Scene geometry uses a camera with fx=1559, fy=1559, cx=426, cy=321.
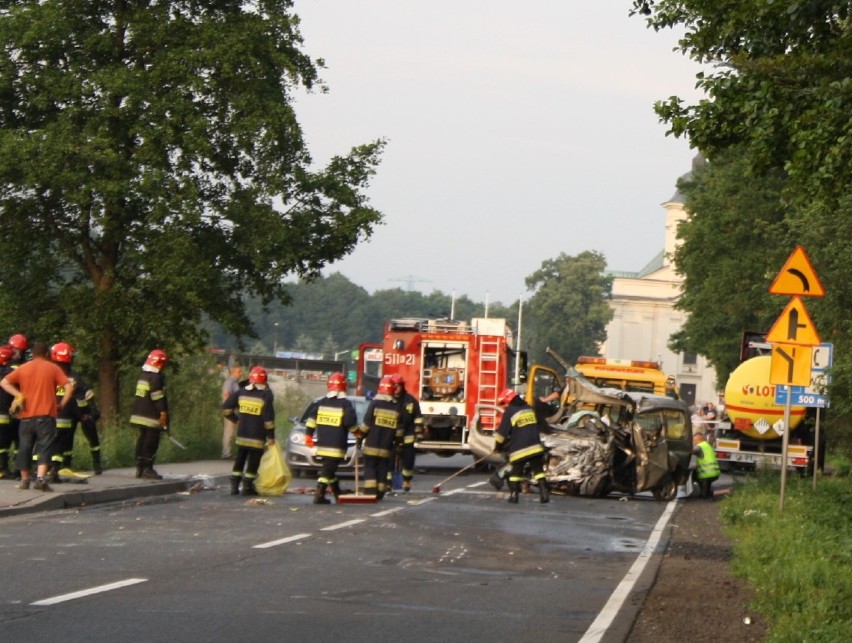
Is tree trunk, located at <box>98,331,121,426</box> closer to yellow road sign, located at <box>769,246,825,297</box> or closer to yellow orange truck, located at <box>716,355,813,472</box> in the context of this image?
yellow orange truck, located at <box>716,355,813,472</box>

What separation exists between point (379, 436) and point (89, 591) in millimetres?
10513

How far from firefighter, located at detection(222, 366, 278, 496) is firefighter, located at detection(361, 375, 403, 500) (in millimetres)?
1314

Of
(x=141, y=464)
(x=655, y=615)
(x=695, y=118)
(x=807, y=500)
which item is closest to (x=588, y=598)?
(x=655, y=615)

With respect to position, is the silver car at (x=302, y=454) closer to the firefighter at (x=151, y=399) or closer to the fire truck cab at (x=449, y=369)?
the firefighter at (x=151, y=399)

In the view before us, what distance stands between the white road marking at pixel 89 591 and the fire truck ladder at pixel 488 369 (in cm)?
2227

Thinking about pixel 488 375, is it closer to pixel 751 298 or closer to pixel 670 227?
pixel 751 298

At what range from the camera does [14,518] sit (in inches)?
622

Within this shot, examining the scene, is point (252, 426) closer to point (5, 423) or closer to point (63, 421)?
point (63, 421)

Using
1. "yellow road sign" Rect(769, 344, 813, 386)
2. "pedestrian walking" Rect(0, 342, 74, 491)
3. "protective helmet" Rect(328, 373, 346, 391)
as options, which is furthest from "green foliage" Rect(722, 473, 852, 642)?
"pedestrian walking" Rect(0, 342, 74, 491)

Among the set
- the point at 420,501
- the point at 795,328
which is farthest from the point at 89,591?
the point at 420,501

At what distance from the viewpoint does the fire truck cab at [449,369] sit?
33.1m

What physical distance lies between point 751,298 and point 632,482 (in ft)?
93.5

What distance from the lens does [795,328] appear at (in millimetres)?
17719

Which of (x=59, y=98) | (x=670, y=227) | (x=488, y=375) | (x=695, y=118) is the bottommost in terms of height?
(x=488, y=375)
